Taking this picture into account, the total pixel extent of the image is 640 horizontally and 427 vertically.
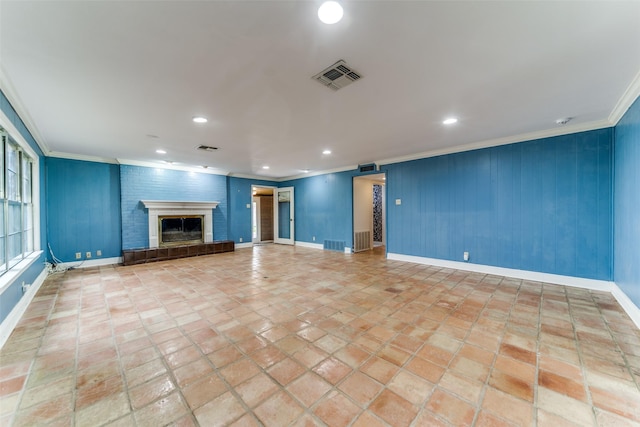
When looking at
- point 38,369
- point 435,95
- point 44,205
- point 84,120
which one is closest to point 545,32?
point 435,95

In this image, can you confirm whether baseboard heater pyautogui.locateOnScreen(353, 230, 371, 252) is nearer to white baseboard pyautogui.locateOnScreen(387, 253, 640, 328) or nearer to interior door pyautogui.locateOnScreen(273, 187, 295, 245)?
white baseboard pyautogui.locateOnScreen(387, 253, 640, 328)

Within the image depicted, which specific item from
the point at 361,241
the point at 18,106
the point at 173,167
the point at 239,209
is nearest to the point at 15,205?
the point at 18,106

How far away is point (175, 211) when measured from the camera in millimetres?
6773

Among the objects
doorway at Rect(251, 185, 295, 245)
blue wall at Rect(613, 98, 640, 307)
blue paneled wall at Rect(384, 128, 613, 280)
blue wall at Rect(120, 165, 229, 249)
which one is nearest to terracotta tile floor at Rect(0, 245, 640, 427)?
blue wall at Rect(613, 98, 640, 307)

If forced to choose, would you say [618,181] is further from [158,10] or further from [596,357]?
[158,10]

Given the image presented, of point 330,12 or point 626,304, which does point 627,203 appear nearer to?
point 626,304

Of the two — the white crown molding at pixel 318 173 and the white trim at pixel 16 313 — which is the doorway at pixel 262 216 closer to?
the white crown molding at pixel 318 173

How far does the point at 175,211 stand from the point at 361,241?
17.6 ft

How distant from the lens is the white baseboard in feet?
9.71

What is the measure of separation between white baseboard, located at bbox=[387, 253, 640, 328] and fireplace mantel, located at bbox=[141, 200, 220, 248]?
230 inches

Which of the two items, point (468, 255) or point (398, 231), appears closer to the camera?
point (468, 255)

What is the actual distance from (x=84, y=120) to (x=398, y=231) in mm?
6182

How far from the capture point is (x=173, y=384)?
1798 millimetres

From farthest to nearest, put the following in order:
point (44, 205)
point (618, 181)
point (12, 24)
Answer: point (44, 205) < point (618, 181) < point (12, 24)
